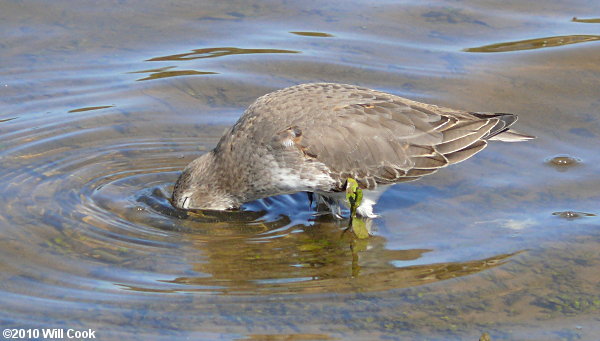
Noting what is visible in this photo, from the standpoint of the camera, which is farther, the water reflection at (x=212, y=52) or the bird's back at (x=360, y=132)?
the water reflection at (x=212, y=52)

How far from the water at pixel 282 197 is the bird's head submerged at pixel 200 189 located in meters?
0.14

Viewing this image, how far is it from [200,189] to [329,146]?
4.56 ft

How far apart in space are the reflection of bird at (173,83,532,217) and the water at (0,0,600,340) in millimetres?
331

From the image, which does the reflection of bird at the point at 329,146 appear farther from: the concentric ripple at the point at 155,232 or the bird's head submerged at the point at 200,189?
the concentric ripple at the point at 155,232

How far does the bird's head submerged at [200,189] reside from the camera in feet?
28.6

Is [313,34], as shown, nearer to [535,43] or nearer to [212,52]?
[212,52]

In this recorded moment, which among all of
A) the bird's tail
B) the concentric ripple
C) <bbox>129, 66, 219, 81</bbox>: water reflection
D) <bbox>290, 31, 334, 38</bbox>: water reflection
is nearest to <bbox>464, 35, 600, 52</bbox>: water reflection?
<bbox>290, 31, 334, 38</bbox>: water reflection

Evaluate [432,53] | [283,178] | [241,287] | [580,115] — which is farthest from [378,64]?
[241,287]

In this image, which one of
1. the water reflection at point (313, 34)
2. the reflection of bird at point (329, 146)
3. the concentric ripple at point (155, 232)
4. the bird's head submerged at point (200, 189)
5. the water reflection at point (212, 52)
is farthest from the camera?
the water reflection at point (313, 34)

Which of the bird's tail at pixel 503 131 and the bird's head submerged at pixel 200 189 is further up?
the bird's tail at pixel 503 131

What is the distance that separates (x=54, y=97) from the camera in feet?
35.7

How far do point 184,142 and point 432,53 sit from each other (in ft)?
13.0

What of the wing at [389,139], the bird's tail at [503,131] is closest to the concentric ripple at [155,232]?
the wing at [389,139]

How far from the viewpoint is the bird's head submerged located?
8.73m
